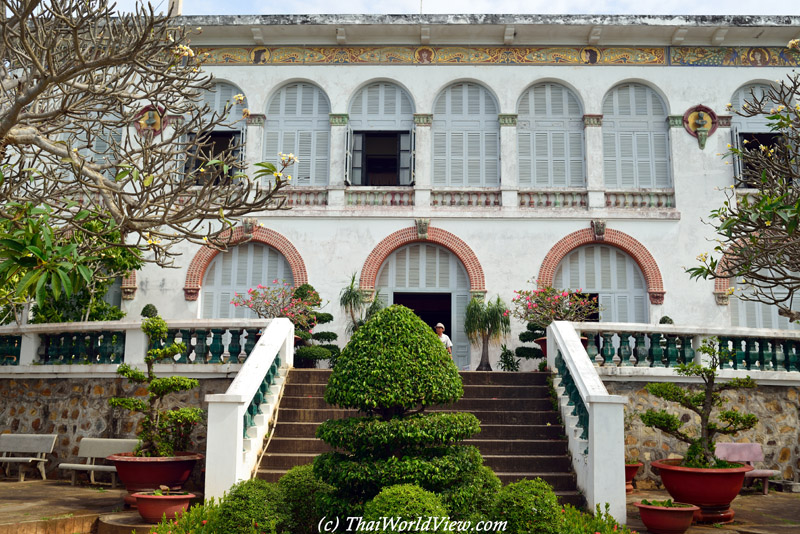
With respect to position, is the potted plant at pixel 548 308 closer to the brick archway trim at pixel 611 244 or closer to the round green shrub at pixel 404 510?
the brick archway trim at pixel 611 244

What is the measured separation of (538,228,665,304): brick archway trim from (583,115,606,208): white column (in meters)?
0.71

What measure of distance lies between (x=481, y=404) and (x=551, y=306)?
15.0 ft

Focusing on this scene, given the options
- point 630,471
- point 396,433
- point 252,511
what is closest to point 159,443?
point 252,511

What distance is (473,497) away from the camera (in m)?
5.87

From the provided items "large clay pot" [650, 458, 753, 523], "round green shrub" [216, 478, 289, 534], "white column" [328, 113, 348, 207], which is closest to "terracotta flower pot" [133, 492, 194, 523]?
"round green shrub" [216, 478, 289, 534]

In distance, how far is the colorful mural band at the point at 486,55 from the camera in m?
16.3

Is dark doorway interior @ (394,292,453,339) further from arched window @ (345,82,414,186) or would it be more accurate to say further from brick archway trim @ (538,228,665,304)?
arched window @ (345,82,414,186)

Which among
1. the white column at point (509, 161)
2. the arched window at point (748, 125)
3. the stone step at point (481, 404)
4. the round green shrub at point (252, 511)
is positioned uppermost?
the arched window at point (748, 125)

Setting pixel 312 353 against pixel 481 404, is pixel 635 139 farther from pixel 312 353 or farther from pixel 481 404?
pixel 481 404

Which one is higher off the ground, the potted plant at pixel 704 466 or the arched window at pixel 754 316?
the arched window at pixel 754 316

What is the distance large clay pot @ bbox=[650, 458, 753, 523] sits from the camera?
7.53 metres

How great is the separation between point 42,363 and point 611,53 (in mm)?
13031

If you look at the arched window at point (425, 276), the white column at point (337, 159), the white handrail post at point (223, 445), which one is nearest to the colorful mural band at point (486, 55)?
the white column at point (337, 159)

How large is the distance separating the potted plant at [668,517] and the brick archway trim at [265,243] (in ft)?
31.8
